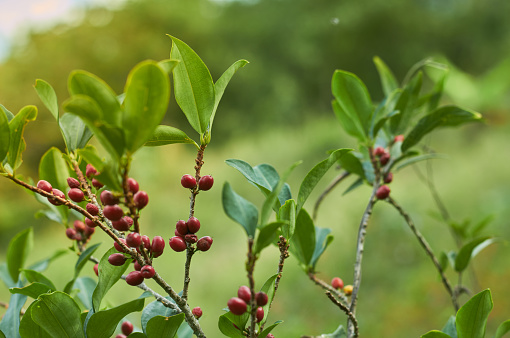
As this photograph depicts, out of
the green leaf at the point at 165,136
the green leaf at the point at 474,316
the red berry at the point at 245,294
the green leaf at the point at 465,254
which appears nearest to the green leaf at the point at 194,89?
the green leaf at the point at 165,136

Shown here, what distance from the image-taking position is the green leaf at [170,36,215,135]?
0.31 m

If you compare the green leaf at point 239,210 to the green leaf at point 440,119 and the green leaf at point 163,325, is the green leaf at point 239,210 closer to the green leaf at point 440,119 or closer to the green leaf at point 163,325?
the green leaf at point 163,325

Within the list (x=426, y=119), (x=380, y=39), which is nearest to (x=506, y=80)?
(x=380, y=39)

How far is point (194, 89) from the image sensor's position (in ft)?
1.04

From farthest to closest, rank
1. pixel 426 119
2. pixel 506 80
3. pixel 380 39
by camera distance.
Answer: pixel 380 39 → pixel 506 80 → pixel 426 119

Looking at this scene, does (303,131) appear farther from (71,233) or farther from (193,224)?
(193,224)

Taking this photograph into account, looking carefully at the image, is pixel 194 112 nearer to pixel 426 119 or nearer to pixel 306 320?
pixel 426 119

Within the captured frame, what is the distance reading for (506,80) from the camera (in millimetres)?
3912

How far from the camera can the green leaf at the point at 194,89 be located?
0.31 metres

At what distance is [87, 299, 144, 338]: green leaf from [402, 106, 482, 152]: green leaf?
0.34m

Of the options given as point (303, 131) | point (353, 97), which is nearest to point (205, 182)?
point (353, 97)

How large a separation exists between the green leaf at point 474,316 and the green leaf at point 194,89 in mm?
227

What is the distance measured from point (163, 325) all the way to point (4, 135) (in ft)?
0.51

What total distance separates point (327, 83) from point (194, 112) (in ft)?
20.6
